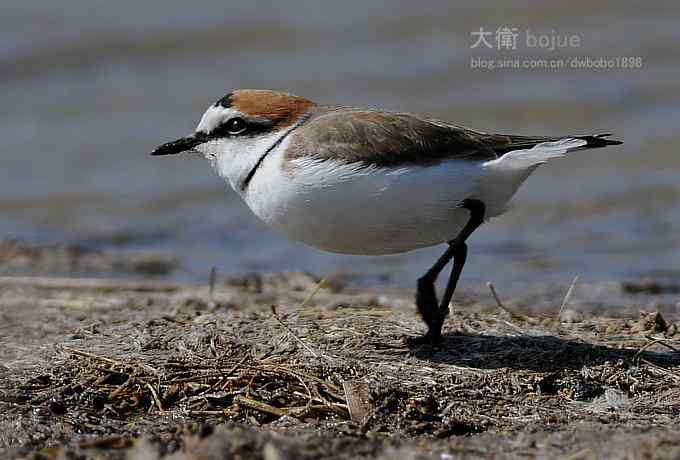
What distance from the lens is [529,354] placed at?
6.02 metres

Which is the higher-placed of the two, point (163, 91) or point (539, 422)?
point (163, 91)

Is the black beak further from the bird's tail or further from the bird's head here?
the bird's tail

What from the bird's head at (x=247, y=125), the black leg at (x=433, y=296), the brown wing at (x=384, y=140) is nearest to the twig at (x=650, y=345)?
the black leg at (x=433, y=296)

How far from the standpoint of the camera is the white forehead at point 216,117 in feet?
20.6

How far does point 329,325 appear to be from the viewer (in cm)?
651

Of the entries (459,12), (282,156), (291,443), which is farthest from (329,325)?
(459,12)

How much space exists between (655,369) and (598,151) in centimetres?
860

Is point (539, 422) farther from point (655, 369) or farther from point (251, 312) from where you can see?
point (251, 312)

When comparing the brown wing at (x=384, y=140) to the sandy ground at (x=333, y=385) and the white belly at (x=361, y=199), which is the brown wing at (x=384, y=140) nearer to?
the white belly at (x=361, y=199)

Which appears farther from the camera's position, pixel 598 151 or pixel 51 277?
pixel 598 151

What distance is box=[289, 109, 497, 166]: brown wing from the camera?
5.88 m

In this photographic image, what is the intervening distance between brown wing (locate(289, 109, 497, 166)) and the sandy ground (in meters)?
1.13


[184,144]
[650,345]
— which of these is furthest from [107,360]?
[650,345]

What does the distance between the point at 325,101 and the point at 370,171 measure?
32.7ft
